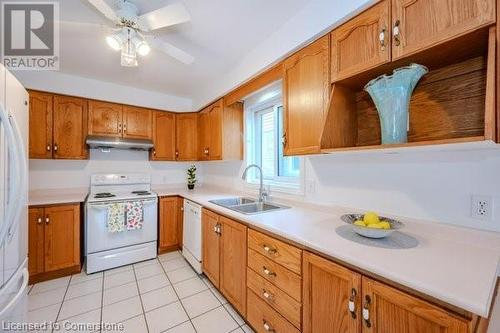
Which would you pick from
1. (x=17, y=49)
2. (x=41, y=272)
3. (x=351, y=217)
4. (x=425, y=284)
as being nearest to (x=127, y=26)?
(x=17, y=49)

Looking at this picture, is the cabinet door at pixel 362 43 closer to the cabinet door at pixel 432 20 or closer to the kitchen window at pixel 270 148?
the cabinet door at pixel 432 20

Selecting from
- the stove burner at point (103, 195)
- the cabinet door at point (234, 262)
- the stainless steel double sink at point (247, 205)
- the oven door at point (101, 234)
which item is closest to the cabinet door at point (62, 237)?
the oven door at point (101, 234)

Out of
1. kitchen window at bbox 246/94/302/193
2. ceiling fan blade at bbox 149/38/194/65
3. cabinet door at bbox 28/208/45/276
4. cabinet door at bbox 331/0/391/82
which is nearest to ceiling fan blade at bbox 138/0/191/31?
ceiling fan blade at bbox 149/38/194/65

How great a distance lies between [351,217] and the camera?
4.16 ft

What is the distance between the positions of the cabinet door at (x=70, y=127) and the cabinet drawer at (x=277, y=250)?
8.11 ft

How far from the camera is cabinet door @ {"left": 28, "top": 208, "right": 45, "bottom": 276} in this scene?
2.09 m

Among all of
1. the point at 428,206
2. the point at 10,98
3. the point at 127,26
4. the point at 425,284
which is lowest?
the point at 425,284

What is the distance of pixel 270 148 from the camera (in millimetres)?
2562

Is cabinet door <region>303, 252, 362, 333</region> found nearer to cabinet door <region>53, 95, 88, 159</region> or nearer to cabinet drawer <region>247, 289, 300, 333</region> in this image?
cabinet drawer <region>247, 289, 300, 333</region>

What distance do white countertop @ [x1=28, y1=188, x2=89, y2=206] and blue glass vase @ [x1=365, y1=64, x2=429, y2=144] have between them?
114 inches

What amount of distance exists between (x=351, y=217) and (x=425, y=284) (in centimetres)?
61

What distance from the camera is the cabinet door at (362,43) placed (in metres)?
1.07

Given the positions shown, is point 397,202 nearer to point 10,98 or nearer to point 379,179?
point 379,179

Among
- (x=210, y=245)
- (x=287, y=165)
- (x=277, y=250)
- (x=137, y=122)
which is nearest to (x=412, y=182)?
(x=277, y=250)
